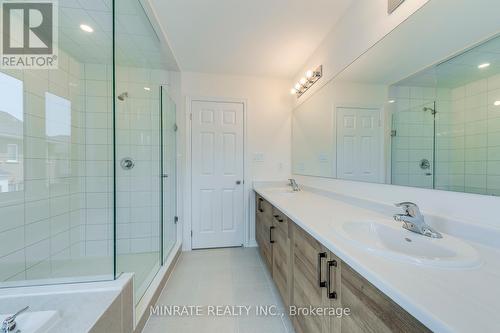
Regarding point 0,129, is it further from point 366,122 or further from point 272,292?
point 366,122

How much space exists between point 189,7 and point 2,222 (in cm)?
213

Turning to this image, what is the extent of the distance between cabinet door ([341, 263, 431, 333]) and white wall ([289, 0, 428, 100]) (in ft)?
4.46

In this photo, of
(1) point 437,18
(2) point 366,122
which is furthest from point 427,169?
(1) point 437,18

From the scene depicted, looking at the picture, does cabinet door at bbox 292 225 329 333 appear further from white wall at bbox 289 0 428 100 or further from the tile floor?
white wall at bbox 289 0 428 100

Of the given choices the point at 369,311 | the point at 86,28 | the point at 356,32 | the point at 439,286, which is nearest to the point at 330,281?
the point at 369,311

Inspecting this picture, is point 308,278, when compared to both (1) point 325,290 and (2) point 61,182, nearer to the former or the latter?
(1) point 325,290

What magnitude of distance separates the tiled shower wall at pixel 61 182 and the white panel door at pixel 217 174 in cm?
100

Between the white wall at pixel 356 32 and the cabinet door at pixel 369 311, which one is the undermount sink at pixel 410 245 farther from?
the white wall at pixel 356 32

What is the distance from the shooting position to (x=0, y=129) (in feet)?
4.70

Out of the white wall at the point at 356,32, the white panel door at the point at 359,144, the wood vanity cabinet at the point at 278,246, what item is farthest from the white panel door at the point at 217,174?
the white panel door at the point at 359,144

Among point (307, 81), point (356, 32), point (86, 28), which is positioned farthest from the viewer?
point (307, 81)

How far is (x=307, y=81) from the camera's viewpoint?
233cm

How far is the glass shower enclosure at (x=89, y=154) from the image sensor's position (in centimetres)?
151

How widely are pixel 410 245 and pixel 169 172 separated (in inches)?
90.2
